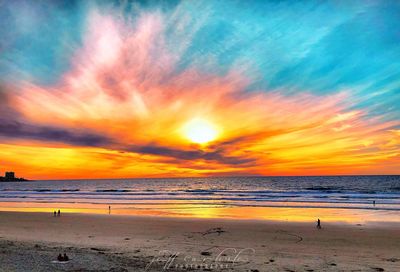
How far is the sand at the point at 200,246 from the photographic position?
937 cm

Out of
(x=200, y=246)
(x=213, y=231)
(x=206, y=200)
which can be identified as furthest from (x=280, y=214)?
(x=206, y=200)

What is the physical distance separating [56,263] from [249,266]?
5.57 meters

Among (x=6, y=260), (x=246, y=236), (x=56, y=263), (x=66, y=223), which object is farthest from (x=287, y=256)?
(x=66, y=223)

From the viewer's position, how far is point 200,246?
1284 cm

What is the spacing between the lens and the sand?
9367 millimetres

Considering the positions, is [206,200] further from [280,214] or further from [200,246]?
[200,246]

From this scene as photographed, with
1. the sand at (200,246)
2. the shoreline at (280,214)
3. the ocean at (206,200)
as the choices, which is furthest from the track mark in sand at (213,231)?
the ocean at (206,200)

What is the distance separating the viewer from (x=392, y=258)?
1094 centimetres

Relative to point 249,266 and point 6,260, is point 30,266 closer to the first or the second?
point 6,260

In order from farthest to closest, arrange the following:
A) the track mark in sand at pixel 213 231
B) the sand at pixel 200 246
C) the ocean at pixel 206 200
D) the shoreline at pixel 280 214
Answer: the ocean at pixel 206 200
the shoreline at pixel 280 214
the track mark in sand at pixel 213 231
the sand at pixel 200 246

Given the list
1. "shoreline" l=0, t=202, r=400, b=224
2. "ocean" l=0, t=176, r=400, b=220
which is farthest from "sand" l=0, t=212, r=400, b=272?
"ocean" l=0, t=176, r=400, b=220

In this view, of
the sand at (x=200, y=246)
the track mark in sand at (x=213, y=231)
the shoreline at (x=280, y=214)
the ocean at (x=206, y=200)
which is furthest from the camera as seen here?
the ocean at (x=206, y=200)

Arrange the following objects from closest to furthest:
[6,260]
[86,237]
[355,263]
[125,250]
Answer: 1. [6,260]
2. [355,263]
3. [125,250]
4. [86,237]

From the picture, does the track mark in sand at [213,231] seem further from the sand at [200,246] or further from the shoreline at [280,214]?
the shoreline at [280,214]
